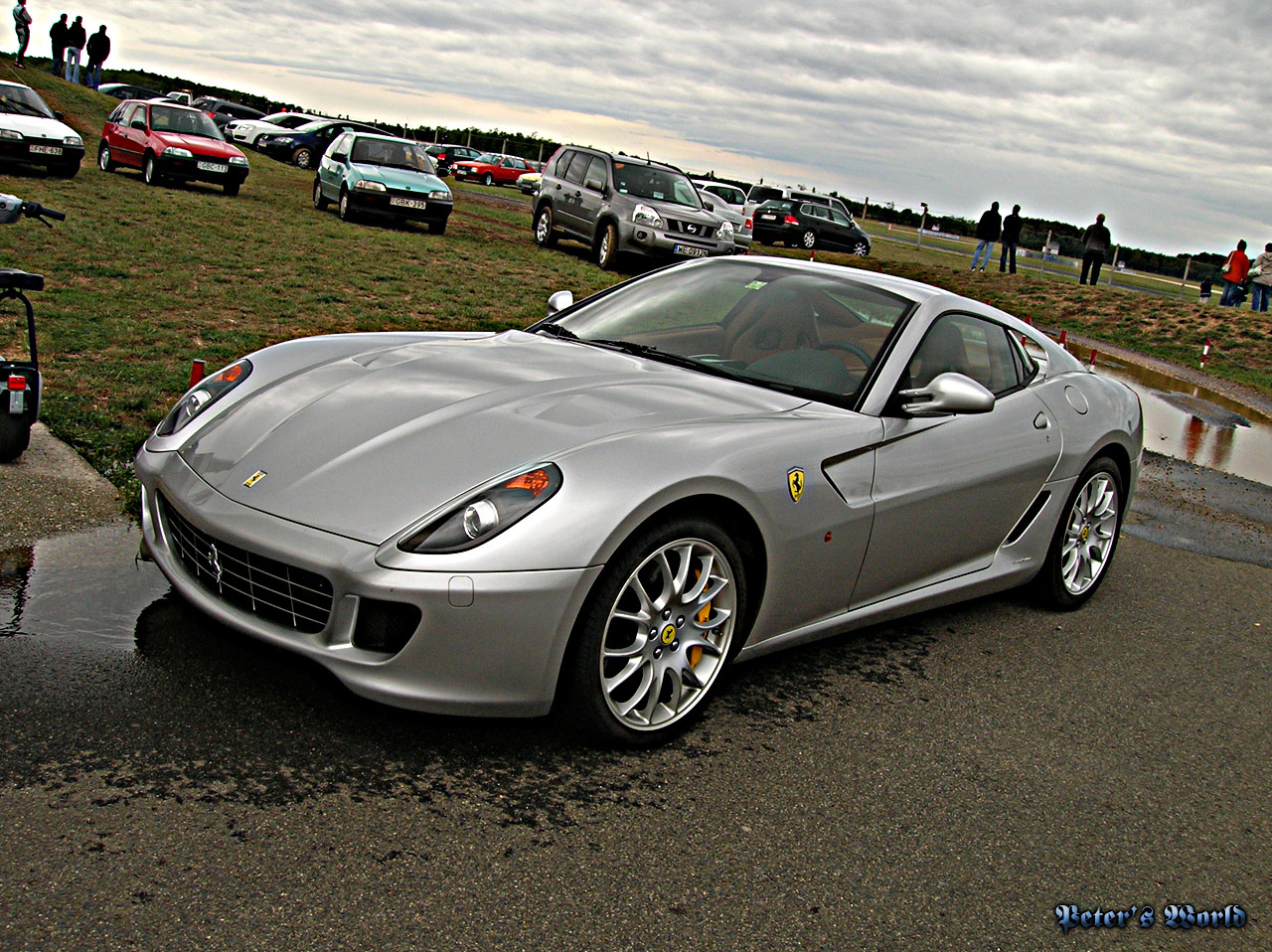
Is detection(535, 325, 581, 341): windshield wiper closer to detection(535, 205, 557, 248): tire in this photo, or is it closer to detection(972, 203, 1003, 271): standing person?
detection(535, 205, 557, 248): tire

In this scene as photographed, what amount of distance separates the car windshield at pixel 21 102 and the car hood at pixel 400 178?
192 inches

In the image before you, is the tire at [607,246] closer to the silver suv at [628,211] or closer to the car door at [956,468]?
the silver suv at [628,211]

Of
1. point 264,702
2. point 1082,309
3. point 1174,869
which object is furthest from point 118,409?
point 1082,309

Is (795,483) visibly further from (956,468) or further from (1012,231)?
(1012,231)

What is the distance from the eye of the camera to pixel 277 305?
1070cm

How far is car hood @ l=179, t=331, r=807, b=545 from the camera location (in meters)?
3.21

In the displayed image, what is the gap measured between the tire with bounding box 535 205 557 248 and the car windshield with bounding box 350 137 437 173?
197cm

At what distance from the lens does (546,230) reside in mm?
20266

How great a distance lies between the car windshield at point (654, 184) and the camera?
18.7 metres

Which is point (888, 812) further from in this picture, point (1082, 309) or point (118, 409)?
point (1082, 309)

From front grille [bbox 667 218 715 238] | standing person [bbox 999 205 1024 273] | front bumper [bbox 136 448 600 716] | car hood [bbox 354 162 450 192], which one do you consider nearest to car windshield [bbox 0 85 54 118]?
car hood [bbox 354 162 450 192]

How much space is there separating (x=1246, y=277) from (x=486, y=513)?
25.9 meters

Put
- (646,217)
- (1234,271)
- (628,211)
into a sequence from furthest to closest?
(1234,271), (628,211), (646,217)

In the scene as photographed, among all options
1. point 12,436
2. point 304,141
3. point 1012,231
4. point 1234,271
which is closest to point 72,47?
point 304,141
